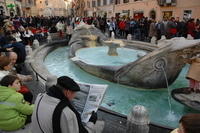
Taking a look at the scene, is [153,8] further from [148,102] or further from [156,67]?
[148,102]

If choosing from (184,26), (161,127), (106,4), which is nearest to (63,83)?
(161,127)

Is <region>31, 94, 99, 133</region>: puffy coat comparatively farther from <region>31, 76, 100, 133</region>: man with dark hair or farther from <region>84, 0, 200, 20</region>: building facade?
<region>84, 0, 200, 20</region>: building facade

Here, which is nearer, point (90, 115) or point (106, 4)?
point (90, 115)

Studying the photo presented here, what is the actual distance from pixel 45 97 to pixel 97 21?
19.3 metres

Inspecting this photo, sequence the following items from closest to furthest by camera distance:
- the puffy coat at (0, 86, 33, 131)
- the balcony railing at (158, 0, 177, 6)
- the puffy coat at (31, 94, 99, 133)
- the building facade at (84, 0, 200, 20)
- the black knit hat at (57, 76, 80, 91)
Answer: the puffy coat at (31, 94, 99, 133)
the black knit hat at (57, 76, 80, 91)
the puffy coat at (0, 86, 33, 131)
the building facade at (84, 0, 200, 20)
the balcony railing at (158, 0, 177, 6)

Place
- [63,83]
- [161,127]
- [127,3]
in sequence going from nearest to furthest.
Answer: [63,83], [161,127], [127,3]

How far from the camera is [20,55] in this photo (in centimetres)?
700

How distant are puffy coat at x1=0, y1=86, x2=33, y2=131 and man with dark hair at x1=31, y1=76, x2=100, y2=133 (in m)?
0.70

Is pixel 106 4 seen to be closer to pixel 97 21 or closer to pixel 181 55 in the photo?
pixel 97 21

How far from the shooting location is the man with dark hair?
2283 millimetres

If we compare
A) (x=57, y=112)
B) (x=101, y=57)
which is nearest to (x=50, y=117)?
(x=57, y=112)

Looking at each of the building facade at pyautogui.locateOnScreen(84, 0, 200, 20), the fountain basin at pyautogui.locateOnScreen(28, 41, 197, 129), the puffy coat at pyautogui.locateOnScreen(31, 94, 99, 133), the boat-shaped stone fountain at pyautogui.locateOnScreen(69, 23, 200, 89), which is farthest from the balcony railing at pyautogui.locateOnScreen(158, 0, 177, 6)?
the puffy coat at pyautogui.locateOnScreen(31, 94, 99, 133)

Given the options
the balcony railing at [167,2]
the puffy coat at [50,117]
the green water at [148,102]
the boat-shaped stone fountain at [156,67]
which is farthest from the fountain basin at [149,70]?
the balcony railing at [167,2]

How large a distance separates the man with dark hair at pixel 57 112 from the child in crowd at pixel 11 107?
2.30ft
